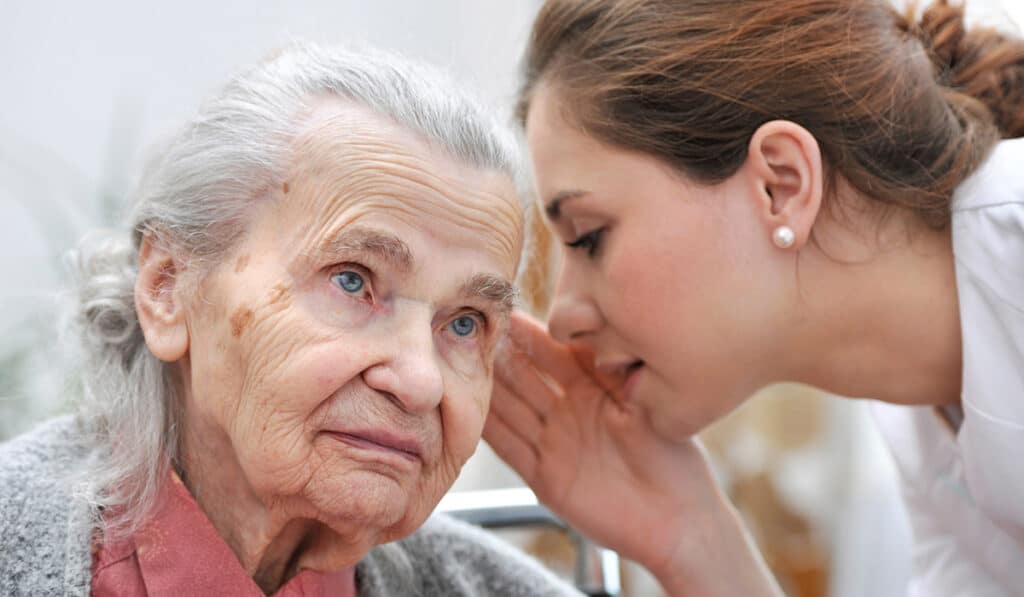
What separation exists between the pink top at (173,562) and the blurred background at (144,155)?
0.30 metres

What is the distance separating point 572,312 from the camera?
5.56ft

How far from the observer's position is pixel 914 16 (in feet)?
5.55

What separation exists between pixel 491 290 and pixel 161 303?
0.36 m

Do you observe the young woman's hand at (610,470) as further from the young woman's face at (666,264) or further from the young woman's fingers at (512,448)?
the young woman's face at (666,264)

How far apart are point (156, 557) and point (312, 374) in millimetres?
266

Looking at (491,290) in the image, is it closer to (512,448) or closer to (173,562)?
(173,562)

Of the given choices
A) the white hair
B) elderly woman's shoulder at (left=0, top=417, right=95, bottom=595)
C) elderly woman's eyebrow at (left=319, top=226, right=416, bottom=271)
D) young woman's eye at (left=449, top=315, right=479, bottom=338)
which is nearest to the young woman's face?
the white hair

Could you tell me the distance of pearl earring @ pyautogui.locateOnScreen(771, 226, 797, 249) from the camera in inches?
61.9

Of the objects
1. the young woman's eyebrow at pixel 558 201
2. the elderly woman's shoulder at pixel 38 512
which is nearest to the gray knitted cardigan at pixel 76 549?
the elderly woman's shoulder at pixel 38 512

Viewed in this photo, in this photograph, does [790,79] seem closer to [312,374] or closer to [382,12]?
[312,374]

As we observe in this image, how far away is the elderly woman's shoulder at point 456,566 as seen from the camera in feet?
4.90

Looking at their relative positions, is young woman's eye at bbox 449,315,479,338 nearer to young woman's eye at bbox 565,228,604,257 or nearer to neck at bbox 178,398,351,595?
neck at bbox 178,398,351,595

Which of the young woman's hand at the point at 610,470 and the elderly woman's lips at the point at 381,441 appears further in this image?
the young woman's hand at the point at 610,470

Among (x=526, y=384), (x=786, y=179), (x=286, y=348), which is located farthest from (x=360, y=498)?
(x=786, y=179)
